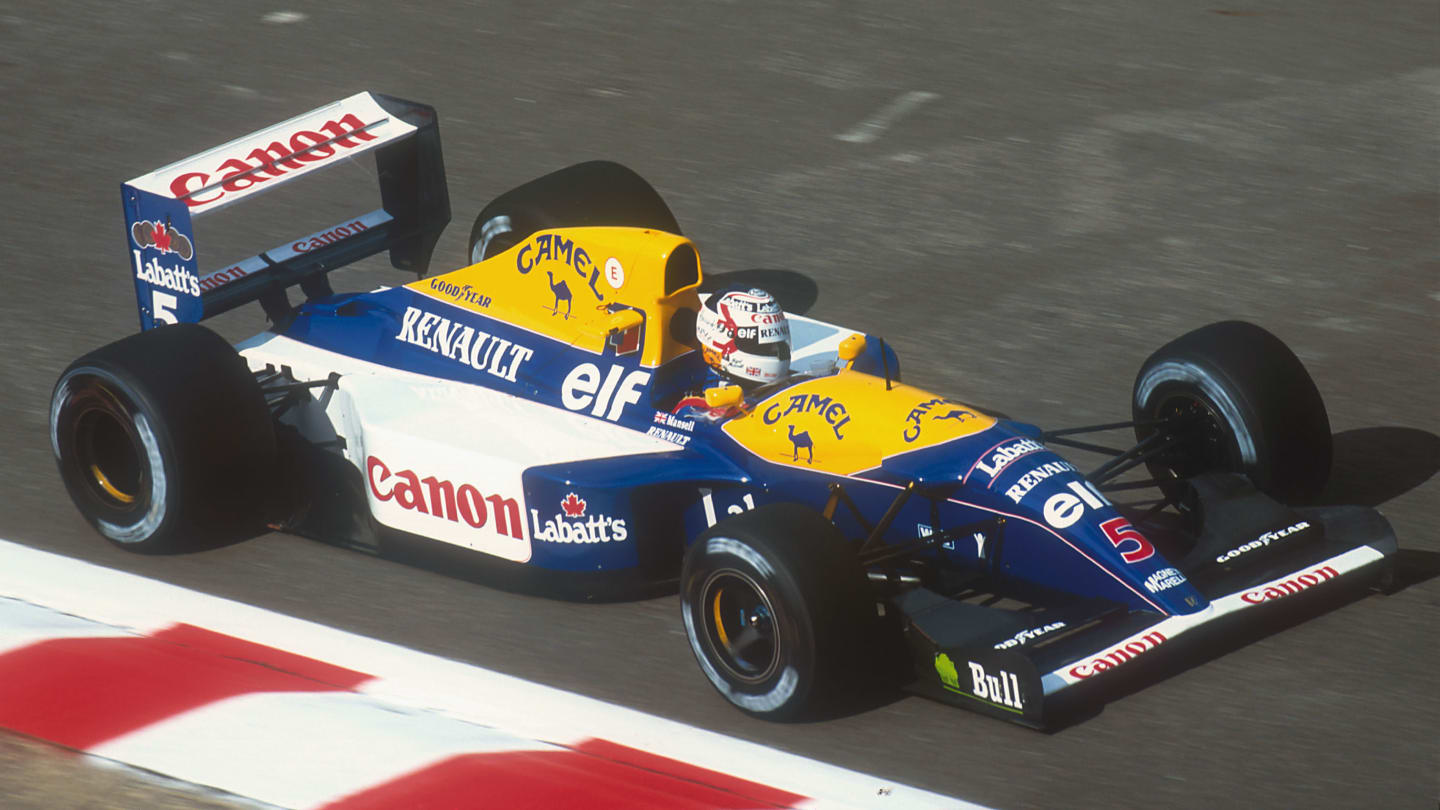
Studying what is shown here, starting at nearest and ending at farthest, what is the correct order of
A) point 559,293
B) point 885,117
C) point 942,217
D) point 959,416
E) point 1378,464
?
point 959,416 < point 559,293 < point 1378,464 < point 942,217 < point 885,117

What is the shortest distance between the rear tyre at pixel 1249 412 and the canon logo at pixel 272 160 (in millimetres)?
3542

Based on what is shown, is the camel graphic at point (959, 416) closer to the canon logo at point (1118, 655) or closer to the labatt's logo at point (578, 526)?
the canon logo at point (1118, 655)

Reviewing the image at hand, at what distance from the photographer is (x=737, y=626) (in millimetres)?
6141

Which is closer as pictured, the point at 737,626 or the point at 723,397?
the point at 737,626

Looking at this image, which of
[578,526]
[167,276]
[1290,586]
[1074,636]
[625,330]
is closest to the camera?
[1074,636]

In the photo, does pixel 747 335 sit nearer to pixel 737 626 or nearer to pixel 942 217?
pixel 737 626

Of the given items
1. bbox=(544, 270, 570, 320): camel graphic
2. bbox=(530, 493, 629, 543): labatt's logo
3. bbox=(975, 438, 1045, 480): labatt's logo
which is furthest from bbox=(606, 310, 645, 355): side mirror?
bbox=(975, 438, 1045, 480): labatt's logo

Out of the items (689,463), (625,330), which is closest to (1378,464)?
(689,463)

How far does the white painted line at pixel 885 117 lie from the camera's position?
11.9 m

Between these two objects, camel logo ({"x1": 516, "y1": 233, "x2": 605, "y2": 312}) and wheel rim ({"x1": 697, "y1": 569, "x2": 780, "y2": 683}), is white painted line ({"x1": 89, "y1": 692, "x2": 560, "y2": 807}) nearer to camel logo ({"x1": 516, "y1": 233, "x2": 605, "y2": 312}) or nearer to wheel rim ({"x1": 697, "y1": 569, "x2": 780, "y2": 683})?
wheel rim ({"x1": 697, "y1": 569, "x2": 780, "y2": 683})

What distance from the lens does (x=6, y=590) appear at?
22.0ft

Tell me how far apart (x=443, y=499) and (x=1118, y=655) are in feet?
8.26

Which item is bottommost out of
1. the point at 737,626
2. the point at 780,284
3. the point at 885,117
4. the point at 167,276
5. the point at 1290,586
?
the point at 780,284

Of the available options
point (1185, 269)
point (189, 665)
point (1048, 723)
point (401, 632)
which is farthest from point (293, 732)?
point (1185, 269)
